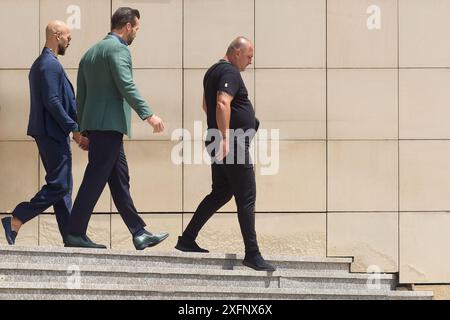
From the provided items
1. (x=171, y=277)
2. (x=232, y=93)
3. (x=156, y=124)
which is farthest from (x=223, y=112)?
(x=171, y=277)

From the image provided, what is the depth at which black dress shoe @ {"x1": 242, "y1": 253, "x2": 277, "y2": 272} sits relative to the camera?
356 inches

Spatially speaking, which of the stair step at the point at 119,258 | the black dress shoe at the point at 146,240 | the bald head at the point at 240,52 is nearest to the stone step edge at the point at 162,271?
the stair step at the point at 119,258

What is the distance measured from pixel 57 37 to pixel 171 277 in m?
2.35

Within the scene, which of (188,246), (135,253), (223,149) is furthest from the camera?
(188,246)

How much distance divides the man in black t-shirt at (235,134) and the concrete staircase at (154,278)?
229mm

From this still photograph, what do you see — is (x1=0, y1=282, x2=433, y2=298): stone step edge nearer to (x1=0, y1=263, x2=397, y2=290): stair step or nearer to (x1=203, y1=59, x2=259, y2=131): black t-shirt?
(x1=0, y1=263, x2=397, y2=290): stair step

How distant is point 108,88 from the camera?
9.15 meters

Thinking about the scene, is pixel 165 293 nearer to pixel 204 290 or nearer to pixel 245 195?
pixel 204 290

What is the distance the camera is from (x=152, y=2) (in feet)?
34.5

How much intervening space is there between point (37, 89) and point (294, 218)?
276 cm

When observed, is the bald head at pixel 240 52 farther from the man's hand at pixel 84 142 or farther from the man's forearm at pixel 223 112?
the man's hand at pixel 84 142

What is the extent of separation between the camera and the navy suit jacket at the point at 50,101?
9.28 m
